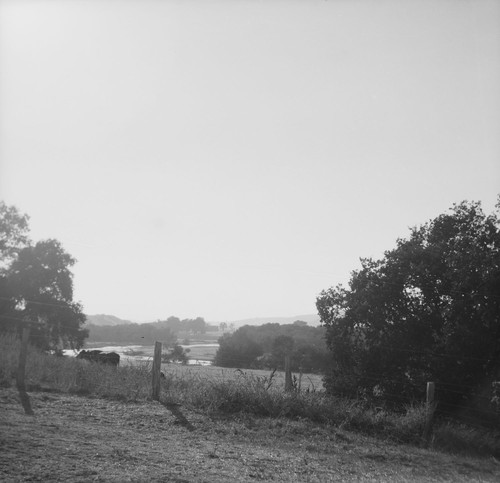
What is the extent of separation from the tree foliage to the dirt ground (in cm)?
2748

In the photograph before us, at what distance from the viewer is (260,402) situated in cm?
1012

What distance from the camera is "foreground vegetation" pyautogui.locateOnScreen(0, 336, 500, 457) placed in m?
9.93

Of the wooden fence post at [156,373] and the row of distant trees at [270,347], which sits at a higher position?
the wooden fence post at [156,373]

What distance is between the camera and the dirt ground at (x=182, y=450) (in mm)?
5273

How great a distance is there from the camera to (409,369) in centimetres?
1784

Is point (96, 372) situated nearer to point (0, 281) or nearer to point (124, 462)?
point (124, 462)

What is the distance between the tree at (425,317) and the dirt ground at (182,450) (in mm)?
8329

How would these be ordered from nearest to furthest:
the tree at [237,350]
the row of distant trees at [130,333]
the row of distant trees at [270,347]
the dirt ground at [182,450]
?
the dirt ground at [182,450], the row of distant trees at [270,347], the tree at [237,350], the row of distant trees at [130,333]

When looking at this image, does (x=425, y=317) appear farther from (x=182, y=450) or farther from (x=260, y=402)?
(x=182, y=450)

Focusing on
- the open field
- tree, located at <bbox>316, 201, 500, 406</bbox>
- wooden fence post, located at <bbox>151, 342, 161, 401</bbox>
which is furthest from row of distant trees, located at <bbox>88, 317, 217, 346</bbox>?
wooden fence post, located at <bbox>151, 342, 161, 401</bbox>

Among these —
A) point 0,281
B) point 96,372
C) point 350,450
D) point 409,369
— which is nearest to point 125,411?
point 96,372

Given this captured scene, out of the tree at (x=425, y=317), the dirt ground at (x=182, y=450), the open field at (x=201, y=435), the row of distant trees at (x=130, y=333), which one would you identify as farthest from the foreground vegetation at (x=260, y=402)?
the row of distant trees at (x=130, y=333)

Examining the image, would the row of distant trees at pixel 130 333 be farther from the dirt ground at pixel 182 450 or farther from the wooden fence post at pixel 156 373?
the dirt ground at pixel 182 450

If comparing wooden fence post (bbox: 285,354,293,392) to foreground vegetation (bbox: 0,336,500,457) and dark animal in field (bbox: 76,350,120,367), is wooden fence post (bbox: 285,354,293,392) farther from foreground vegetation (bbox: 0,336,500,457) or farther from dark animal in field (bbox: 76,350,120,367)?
dark animal in field (bbox: 76,350,120,367)
